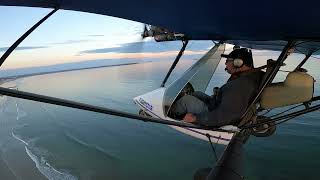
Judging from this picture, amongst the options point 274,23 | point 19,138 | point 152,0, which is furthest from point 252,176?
point 19,138

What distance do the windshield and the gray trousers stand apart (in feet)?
0.41

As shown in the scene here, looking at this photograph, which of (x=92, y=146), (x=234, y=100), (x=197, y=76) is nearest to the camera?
(x=234, y=100)

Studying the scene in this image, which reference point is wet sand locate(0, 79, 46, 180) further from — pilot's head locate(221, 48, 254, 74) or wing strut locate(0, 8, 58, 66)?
wing strut locate(0, 8, 58, 66)

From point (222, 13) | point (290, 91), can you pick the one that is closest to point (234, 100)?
point (290, 91)

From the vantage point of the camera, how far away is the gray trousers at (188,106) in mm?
5258

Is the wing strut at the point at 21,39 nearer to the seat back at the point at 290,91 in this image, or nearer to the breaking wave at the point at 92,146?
the seat back at the point at 290,91

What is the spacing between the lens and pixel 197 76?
6145 mm

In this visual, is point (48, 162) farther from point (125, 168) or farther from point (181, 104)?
point (181, 104)

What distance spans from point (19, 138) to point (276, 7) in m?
22.8

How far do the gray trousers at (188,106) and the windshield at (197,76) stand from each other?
0.12 m

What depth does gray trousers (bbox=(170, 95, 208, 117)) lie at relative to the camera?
5.26 m

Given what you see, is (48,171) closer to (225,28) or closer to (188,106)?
(188,106)

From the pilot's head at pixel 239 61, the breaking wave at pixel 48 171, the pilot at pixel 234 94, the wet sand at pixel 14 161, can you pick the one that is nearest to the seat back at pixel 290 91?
the pilot at pixel 234 94

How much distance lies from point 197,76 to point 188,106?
3.11ft
